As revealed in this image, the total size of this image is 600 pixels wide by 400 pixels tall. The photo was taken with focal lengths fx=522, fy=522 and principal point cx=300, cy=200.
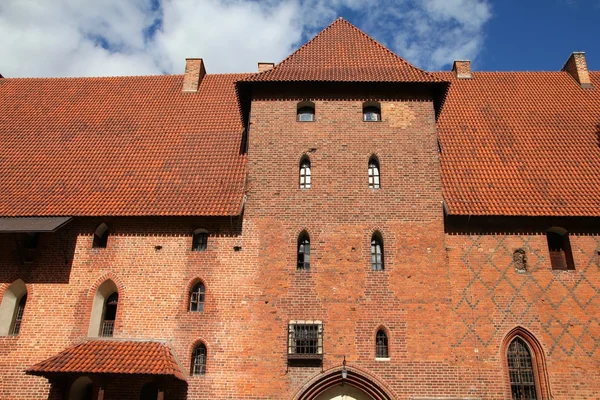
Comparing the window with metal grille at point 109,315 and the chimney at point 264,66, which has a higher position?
the chimney at point 264,66

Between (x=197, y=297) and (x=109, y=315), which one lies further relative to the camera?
(x=109, y=315)

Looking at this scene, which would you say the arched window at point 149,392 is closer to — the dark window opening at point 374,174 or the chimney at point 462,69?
the dark window opening at point 374,174

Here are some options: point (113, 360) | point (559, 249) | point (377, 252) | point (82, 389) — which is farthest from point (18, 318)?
point (559, 249)

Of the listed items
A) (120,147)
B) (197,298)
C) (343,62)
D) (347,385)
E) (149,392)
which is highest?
(343,62)

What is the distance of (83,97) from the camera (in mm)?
18328

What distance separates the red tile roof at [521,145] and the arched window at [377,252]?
191cm

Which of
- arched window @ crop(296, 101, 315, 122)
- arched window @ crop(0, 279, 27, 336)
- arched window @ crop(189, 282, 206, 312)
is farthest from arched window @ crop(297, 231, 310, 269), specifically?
arched window @ crop(0, 279, 27, 336)

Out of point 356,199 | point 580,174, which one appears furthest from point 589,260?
point 356,199

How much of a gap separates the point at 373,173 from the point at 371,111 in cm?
200

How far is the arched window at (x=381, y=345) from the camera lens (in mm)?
11969

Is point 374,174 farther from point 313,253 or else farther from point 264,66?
point 264,66

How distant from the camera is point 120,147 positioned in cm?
1562

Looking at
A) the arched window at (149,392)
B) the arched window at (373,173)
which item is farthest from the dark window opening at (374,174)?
the arched window at (149,392)

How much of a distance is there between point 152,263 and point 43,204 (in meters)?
3.44
